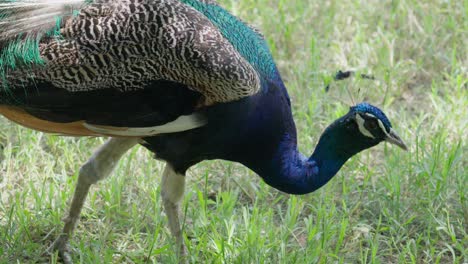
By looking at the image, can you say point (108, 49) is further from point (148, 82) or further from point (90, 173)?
point (90, 173)

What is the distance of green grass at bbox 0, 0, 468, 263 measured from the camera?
365 cm

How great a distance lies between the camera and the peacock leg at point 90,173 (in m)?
3.68

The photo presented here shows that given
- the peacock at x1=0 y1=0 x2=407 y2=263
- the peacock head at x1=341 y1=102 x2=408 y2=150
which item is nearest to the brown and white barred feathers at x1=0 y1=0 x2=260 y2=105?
the peacock at x1=0 y1=0 x2=407 y2=263

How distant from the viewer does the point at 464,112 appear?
4.55m

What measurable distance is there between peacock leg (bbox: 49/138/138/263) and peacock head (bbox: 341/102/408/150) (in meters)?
0.88

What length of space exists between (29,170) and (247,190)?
101 centimetres

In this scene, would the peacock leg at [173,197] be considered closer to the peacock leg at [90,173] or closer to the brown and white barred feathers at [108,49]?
the peacock leg at [90,173]

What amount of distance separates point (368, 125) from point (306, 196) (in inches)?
26.8

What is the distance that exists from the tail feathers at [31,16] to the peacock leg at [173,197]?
74 cm

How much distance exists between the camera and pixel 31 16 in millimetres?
3309

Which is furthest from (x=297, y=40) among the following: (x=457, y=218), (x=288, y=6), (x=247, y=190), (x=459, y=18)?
(x=457, y=218)

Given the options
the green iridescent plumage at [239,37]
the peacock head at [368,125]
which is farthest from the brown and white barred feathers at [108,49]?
the peacock head at [368,125]

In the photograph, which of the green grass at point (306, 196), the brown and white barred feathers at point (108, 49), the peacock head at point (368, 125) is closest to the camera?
the brown and white barred feathers at point (108, 49)

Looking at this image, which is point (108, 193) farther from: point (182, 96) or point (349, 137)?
point (349, 137)
